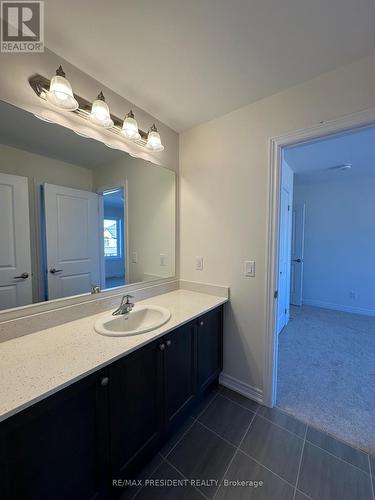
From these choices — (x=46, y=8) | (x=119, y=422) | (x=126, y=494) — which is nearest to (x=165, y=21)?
(x=46, y=8)

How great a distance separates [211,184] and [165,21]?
3.48 feet

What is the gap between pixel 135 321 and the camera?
5.08 feet

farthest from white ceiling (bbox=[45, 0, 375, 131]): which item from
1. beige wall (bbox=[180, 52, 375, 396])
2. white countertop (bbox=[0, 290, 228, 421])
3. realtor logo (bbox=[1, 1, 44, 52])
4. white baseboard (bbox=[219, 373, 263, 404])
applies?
white baseboard (bbox=[219, 373, 263, 404])

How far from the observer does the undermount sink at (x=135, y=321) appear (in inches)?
48.9

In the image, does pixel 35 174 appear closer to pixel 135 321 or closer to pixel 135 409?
pixel 135 321

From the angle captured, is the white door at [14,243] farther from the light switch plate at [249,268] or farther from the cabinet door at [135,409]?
the light switch plate at [249,268]

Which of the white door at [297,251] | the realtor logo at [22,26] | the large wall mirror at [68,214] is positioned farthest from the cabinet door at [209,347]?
the white door at [297,251]

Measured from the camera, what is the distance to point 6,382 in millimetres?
795

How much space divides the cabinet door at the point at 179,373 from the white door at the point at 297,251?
3310mm

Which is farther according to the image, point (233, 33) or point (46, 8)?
point (233, 33)

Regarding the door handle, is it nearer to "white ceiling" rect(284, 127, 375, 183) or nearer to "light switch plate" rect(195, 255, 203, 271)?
"light switch plate" rect(195, 255, 203, 271)

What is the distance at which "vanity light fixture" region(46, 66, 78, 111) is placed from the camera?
113 cm

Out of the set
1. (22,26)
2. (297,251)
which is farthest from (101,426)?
(297,251)

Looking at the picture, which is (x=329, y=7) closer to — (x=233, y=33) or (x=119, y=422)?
(x=233, y=33)
